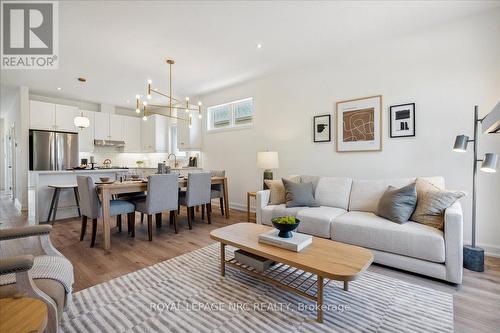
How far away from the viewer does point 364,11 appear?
8.23 feet

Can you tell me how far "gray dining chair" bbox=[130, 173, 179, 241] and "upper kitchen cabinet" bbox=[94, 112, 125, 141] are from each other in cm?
419

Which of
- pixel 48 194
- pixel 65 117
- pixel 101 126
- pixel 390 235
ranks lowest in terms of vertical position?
pixel 390 235

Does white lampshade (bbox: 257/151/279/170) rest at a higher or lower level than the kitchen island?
higher

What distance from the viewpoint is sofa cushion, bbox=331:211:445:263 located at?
1.99 meters

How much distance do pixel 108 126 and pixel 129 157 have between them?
3.99ft

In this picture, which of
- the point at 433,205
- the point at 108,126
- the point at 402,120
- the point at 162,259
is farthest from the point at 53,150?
the point at 433,205

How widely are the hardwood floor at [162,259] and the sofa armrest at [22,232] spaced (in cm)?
75

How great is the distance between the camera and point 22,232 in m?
1.39

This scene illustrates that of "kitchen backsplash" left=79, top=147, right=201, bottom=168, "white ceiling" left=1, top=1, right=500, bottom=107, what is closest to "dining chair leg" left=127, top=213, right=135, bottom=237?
"white ceiling" left=1, top=1, right=500, bottom=107

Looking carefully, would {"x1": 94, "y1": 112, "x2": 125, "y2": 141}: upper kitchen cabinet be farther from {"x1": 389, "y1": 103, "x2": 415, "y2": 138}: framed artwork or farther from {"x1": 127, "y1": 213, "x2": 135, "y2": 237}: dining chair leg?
{"x1": 389, "y1": 103, "x2": 415, "y2": 138}: framed artwork

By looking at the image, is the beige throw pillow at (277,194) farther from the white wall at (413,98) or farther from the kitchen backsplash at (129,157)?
the kitchen backsplash at (129,157)

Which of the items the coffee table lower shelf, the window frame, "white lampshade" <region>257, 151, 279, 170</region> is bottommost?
the coffee table lower shelf

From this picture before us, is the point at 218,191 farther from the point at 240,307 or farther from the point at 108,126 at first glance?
the point at 108,126

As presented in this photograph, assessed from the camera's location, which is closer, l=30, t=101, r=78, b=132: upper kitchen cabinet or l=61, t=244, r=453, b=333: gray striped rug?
l=61, t=244, r=453, b=333: gray striped rug
